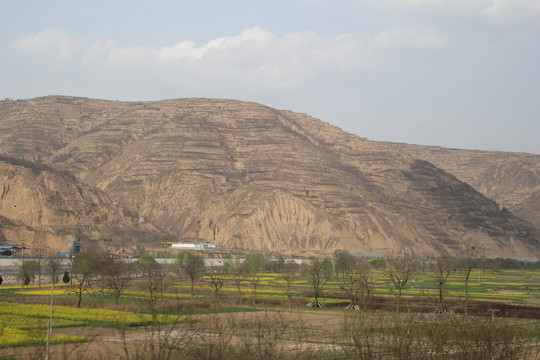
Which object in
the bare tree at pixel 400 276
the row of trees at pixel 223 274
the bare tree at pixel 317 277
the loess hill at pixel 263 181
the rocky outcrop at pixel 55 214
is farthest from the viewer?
the loess hill at pixel 263 181

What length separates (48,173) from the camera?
125625mm

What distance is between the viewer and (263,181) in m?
154

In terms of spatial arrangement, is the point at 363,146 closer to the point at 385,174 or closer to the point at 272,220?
the point at 385,174

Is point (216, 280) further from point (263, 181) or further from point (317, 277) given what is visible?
point (263, 181)

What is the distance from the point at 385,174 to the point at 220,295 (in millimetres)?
116922

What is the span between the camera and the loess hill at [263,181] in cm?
13912

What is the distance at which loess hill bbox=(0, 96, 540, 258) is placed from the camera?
5477 inches

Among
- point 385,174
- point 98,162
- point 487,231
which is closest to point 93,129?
point 98,162

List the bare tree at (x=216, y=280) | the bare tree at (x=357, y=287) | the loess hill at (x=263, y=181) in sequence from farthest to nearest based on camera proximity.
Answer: the loess hill at (x=263, y=181) → the bare tree at (x=216, y=280) → the bare tree at (x=357, y=287)

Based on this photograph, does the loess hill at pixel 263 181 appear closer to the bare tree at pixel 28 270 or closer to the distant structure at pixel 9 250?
the distant structure at pixel 9 250

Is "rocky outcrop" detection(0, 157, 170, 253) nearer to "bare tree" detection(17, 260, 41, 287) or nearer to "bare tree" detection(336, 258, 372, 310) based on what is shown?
"bare tree" detection(17, 260, 41, 287)

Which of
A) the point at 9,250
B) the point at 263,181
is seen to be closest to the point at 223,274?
the point at 9,250

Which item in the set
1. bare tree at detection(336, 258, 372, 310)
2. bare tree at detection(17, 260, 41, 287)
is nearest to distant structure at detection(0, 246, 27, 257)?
bare tree at detection(17, 260, 41, 287)

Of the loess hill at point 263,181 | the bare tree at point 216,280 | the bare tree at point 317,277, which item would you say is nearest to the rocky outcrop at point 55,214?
the loess hill at point 263,181
